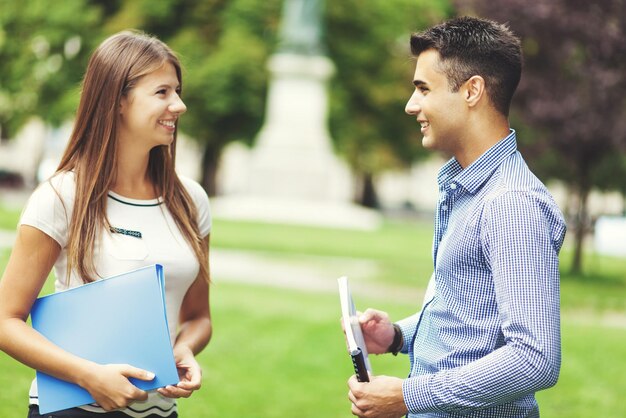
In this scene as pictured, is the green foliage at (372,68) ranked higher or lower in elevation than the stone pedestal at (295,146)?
higher

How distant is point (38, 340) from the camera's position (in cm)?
301

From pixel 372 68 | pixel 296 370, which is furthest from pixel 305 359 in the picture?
pixel 372 68

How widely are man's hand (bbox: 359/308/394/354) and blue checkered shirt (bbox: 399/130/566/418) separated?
0.27 m

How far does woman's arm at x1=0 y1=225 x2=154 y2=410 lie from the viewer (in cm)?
294

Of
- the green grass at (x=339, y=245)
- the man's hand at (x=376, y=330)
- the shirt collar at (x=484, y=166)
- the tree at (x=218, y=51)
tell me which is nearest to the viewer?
the shirt collar at (x=484, y=166)

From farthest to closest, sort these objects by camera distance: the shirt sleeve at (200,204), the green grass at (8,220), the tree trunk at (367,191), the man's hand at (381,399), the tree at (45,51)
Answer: the tree trunk at (367,191) < the tree at (45,51) < the green grass at (8,220) < the shirt sleeve at (200,204) < the man's hand at (381,399)

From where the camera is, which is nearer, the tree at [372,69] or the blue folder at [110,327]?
the blue folder at [110,327]

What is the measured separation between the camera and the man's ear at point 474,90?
115 inches

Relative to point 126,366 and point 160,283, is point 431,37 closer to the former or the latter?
point 160,283

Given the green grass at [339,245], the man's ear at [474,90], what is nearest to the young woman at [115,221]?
the man's ear at [474,90]

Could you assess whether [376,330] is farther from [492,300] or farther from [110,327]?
[110,327]

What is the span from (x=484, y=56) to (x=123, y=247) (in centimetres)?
129

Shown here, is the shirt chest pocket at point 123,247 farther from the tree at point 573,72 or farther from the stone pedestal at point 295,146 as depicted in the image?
the stone pedestal at point 295,146

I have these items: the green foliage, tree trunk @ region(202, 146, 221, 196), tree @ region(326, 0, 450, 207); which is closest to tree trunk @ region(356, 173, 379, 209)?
tree @ region(326, 0, 450, 207)
